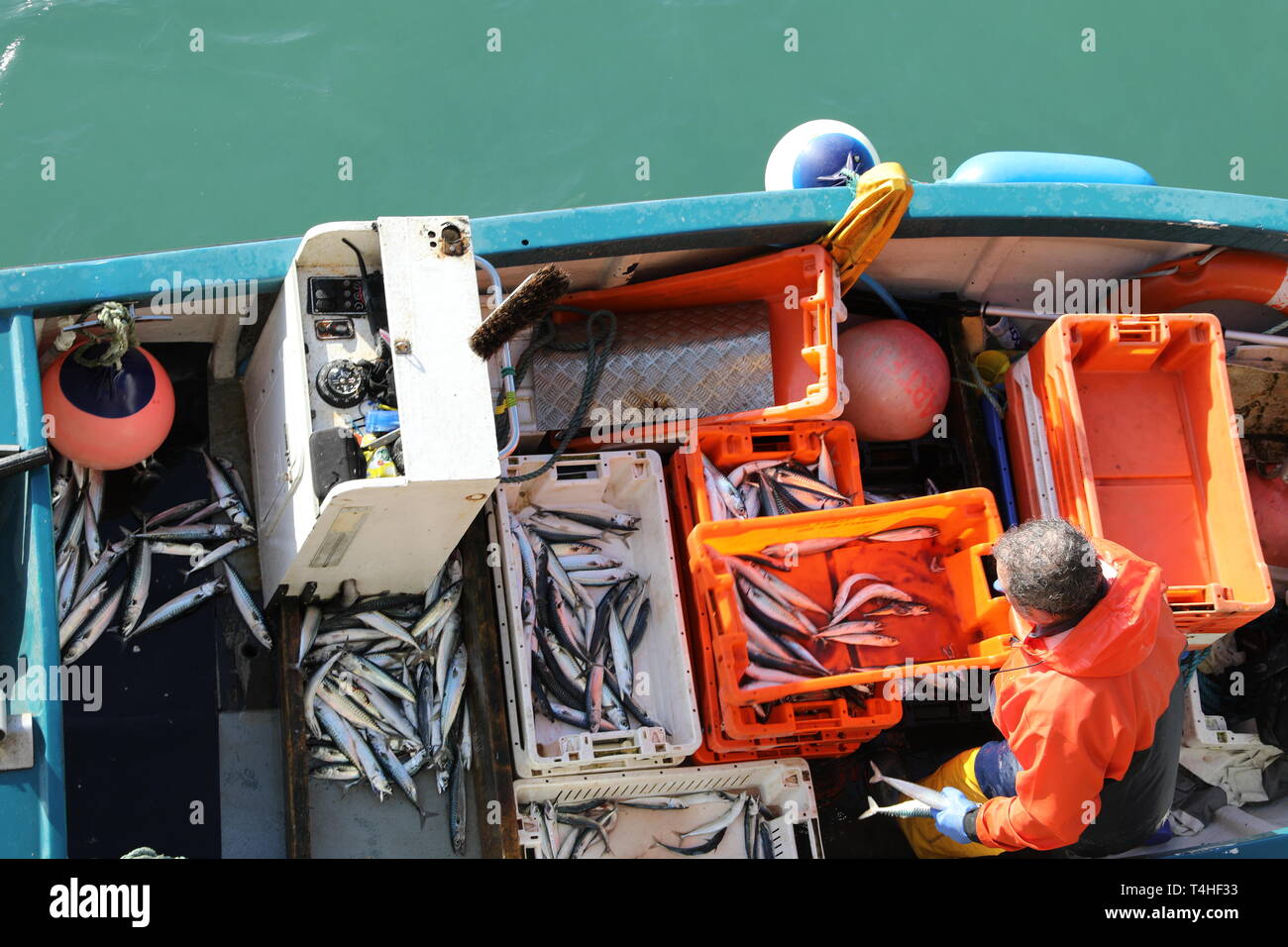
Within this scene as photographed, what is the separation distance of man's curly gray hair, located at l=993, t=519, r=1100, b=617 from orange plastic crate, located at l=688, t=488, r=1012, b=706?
114 cm

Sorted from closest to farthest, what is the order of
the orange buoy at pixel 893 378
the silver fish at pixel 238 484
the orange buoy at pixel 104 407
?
the orange buoy at pixel 104 407 → the silver fish at pixel 238 484 → the orange buoy at pixel 893 378

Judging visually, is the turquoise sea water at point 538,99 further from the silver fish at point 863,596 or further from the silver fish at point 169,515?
the silver fish at point 863,596

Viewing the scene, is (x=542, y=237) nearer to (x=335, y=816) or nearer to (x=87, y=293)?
(x=87, y=293)

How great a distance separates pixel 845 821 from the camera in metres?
6.00

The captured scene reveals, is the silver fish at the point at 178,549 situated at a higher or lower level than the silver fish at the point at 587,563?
higher

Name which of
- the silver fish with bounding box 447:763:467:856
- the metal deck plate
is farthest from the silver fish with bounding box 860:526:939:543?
the silver fish with bounding box 447:763:467:856

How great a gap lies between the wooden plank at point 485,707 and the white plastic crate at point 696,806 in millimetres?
129

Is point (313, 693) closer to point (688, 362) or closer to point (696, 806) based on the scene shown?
point (696, 806)

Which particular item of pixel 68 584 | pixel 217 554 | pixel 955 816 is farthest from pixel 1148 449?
pixel 68 584

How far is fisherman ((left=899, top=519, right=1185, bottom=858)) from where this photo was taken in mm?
4297

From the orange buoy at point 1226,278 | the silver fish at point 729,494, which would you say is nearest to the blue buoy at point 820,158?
the silver fish at point 729,494

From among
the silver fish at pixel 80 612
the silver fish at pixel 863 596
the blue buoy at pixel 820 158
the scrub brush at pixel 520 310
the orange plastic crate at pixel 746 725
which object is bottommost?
the orange plastic crate at pixel 746 725

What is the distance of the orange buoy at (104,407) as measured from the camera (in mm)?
5180

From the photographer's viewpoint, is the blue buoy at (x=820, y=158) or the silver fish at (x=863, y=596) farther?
the blue buoy at (x=820, y=158)
